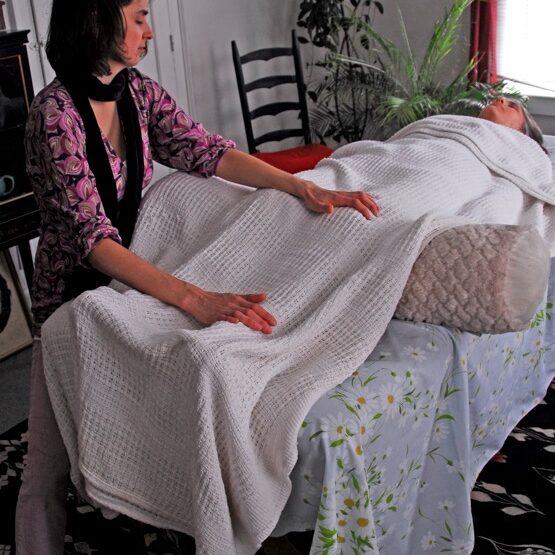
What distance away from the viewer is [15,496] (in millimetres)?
2234

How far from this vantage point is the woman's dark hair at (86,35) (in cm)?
157

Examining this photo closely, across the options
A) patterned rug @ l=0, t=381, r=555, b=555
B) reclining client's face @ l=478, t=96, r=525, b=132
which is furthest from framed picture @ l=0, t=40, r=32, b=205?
reclining client's face @ l=478, t=96, r=525, b=132

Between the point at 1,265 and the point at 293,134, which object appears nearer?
the point at 1,265

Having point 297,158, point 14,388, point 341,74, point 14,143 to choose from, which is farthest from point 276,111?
point 14,388

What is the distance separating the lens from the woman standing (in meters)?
1.55

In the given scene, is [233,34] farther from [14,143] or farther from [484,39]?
[14,143]

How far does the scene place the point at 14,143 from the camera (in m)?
2.87

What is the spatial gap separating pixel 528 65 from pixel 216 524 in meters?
3.32

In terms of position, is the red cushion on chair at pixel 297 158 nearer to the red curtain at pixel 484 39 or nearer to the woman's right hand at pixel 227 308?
the red curtain at pixel 484 39

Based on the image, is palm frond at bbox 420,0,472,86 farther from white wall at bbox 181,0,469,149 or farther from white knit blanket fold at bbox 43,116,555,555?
white knit blanket fold at bbox 43,116,555,555

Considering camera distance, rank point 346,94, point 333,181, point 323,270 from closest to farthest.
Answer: point 323,270 < point 333,181 < point 346,94

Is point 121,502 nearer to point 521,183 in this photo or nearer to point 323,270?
point 323,270

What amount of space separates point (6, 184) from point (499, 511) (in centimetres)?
205

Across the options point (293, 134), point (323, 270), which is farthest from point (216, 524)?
point (293, 134)
